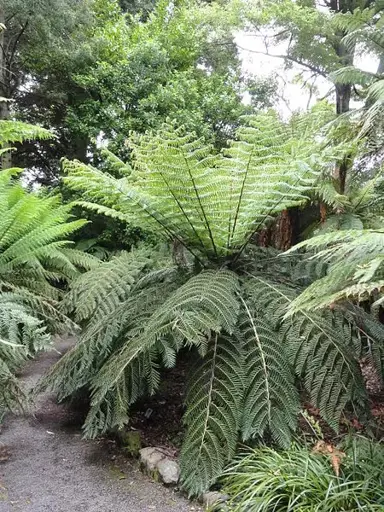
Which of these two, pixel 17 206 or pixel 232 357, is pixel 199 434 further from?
pixel 17 206

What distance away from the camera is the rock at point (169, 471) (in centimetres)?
175

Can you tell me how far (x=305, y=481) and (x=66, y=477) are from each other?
105 cm

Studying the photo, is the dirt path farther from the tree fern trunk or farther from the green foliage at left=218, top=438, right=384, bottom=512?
the tree fern trunk

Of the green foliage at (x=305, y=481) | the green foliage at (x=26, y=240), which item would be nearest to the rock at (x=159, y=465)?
the green foliage at (x=305, y=481)

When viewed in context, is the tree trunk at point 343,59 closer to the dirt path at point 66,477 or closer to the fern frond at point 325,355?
the fern frond at point 325,355

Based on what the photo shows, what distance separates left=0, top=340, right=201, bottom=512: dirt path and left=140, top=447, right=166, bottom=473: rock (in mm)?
50

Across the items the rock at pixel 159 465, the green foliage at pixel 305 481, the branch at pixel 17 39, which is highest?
the branch at pixel 17 39

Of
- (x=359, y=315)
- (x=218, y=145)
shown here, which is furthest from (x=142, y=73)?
(x=359, y=315)

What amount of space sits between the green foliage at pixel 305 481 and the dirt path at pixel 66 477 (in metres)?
0.25

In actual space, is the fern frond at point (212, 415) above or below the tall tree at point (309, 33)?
below

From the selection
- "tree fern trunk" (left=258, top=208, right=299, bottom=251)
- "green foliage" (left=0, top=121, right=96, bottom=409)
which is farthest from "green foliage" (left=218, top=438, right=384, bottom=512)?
"tree fern trunk" (left=258, top=208, right=299, bottom=251)

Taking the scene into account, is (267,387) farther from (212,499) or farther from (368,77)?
(368,77)

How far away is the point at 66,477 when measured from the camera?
186 centimetres

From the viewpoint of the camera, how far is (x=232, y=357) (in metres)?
1.86
